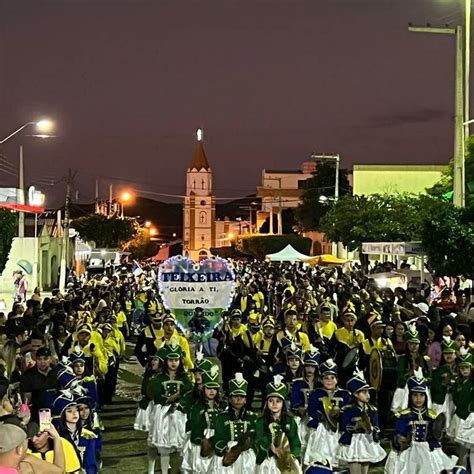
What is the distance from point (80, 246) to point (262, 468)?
157ft

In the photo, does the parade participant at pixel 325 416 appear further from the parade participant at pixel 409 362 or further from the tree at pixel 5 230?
the tree at pixel 5 230

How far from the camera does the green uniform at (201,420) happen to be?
8.70 meters

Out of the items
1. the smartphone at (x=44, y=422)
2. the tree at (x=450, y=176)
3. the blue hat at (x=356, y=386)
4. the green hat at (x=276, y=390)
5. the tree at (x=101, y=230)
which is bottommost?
the blue hat at (x=356, y=386)

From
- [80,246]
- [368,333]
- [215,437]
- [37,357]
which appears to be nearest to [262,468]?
[215,437]

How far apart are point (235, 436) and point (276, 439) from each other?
42 centimetres

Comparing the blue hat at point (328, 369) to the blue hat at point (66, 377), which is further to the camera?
the blue hat at point (328, 369)

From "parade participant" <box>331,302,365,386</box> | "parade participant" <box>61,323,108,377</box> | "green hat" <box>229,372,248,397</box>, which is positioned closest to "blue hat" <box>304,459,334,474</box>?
"green hat" <box>229,372,248,397</box>

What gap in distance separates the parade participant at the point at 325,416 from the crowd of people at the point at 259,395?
12mm

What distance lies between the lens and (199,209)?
15325 cm

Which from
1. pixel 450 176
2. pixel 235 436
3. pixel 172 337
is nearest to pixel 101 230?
pixel 450 176

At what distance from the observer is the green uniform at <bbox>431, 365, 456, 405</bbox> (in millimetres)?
10883

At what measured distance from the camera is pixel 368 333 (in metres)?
14.2

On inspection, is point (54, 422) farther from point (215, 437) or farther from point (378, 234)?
point (378, 234)

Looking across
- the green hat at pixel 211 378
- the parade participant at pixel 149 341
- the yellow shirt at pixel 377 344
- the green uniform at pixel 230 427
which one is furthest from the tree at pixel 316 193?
the green uniform at pixel 230 427
